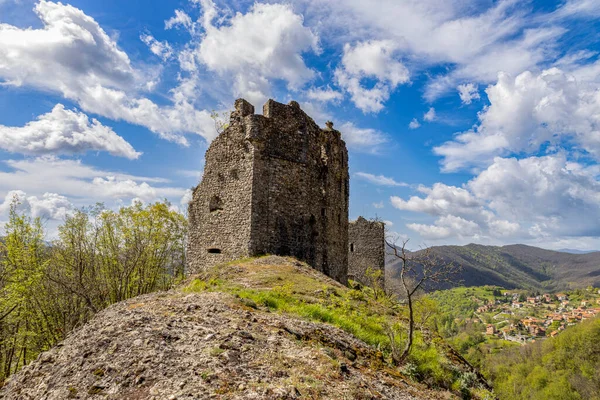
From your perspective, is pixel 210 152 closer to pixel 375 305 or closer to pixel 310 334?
pixel 375 305

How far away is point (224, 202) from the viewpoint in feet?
59.4

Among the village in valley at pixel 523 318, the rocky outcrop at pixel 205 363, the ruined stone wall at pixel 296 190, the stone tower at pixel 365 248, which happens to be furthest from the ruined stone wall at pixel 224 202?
the village in valley at pixel 523 318

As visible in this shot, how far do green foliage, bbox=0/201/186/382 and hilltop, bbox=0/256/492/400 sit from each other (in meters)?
10.6

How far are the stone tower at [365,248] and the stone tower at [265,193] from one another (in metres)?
14.5

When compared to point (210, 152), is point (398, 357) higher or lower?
lower

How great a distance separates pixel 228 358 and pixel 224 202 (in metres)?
12.9

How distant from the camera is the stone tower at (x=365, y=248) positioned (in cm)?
3406

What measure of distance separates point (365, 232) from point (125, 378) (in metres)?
30.7

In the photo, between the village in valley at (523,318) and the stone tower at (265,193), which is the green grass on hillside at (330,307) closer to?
the stone tower at (265,193)

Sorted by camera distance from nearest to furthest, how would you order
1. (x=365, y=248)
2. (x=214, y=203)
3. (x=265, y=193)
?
(x=265, y=193)
(x=214, y=203)
(x=365, y=248)

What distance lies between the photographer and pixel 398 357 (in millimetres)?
8406

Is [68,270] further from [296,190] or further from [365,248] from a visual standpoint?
[365,248]

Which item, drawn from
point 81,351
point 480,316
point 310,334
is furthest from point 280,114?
point 480,316

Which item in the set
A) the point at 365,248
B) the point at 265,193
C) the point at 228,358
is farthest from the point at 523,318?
the point at 228,358
